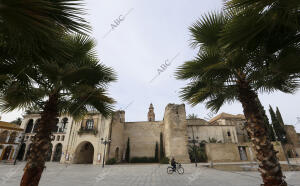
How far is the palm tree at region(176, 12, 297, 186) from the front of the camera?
118 inches

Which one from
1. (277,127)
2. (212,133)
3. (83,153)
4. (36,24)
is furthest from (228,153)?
(36,24)

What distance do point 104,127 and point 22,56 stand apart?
22.6 m

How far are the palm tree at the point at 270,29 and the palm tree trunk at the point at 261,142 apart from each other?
840 millimetres

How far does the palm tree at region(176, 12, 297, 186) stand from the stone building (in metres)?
34.0

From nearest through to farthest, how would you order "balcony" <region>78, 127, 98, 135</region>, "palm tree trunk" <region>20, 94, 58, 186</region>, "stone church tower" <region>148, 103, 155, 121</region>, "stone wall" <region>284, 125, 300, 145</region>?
"palm tree trunk" <region>20, 94, 58, 186</region>
"balcony" <region>78, 127, 98, 135</region>
"stone wall" <region>284, 125, 300, 145</region>
"stone church tower" <region>148, 103, 155, 121</region>

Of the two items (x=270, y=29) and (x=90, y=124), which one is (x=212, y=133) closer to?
(x=90, y=124)

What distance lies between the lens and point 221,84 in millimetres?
4285

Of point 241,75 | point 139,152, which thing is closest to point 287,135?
point 139,152

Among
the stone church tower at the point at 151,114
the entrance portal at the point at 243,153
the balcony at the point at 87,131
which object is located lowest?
the entrance portal at the point at 243,153

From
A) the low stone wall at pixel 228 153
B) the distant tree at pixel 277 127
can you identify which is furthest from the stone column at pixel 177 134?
the distant tree at pixel 277 127

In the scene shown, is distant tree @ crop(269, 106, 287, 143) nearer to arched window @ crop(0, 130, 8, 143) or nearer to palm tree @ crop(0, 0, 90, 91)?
palm tree @ crop(0, 0, 90, 91)

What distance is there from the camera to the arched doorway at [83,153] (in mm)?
23016

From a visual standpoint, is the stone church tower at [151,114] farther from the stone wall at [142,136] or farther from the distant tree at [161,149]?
the distant tree at [161,149]

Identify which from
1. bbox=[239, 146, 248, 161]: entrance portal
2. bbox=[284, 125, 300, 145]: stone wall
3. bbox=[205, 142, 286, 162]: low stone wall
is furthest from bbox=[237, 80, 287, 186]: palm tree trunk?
bbox=[284, 125, 300, 145]: stone wall
